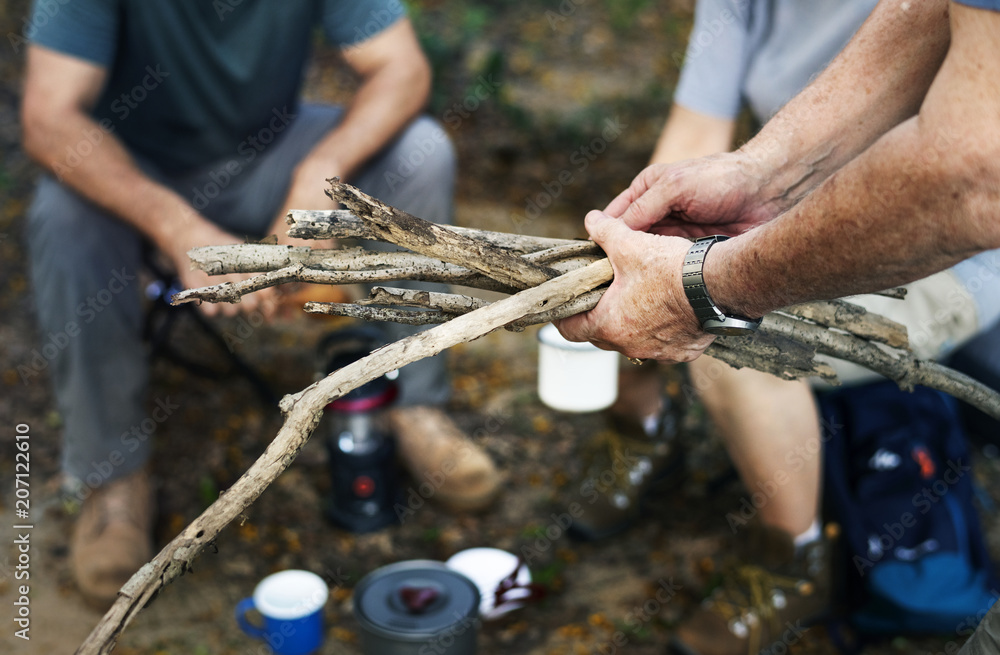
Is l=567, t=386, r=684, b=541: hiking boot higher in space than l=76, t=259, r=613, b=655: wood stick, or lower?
higher

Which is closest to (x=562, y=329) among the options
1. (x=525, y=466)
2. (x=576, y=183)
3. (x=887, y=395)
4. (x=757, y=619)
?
(x=757, y=619)

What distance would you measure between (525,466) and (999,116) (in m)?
2.53

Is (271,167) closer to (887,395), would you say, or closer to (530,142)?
(887,395)

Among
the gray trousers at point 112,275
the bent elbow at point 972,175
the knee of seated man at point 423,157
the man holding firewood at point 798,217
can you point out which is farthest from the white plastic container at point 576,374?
the bent elbow at point 972,175

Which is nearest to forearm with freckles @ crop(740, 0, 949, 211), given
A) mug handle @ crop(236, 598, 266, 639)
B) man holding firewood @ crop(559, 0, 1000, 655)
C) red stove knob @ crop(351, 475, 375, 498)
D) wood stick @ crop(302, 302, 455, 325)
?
man holding firewood @ crop(559, 0, 1000, 655)

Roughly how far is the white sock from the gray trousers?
61.6 inches

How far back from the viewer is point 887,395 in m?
2.63

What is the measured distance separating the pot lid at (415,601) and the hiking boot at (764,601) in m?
0.74

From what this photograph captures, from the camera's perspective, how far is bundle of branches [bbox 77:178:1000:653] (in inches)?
48.8

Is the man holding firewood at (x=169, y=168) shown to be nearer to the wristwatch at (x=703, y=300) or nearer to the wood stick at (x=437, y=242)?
the wood stick at (x=437, y=242)

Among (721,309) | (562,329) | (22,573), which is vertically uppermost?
(22,573)

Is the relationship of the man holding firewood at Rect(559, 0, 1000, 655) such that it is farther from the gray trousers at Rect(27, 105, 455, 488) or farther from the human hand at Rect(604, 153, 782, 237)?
the gray trousers at Rect(27, 105, 455, 488)

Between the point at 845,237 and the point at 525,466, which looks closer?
the point at 845,237

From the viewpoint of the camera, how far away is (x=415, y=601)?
214cm
